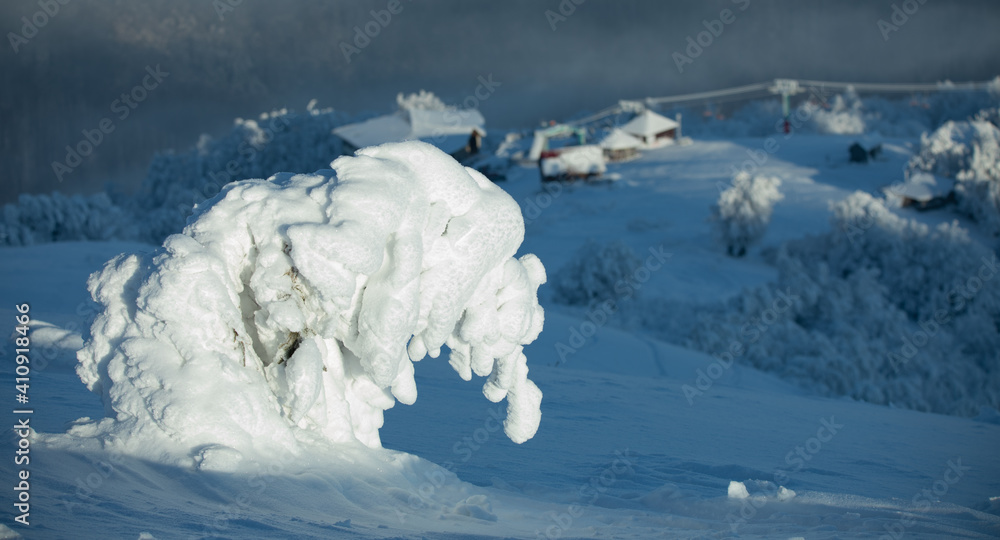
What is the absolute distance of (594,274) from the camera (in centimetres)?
2217

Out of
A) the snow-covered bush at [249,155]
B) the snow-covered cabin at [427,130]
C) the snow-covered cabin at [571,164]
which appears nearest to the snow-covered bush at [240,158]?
the snow-covered bush at [249,155]

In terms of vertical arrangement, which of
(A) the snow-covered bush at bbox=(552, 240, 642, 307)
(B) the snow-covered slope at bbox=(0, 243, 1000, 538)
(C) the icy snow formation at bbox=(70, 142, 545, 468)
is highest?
(A) the snow-covered bush at bbox=(552, 240, 642, 307)

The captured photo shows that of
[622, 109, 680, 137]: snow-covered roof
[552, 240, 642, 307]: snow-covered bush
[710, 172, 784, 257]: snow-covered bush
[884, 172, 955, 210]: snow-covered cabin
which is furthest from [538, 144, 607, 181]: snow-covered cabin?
[552, 240, 642, 307]: snow-covered bush

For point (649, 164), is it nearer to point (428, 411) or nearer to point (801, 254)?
point (801, 254)

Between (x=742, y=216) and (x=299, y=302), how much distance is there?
2540 cm

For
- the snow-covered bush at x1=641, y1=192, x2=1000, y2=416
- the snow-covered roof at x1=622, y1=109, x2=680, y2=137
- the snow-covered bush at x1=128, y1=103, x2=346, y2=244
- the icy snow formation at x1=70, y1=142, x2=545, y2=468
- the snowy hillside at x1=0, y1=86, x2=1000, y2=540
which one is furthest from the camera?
the snow-covered bush at x1=128, y1=103, x2=346, y2=244

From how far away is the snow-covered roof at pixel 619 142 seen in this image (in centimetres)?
4366

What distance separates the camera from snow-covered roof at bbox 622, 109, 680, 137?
46406 millimetres

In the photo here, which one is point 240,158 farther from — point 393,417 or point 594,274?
point 393,417

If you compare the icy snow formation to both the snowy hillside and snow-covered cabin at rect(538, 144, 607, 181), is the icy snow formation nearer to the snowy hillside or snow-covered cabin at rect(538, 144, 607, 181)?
the snowy hillside

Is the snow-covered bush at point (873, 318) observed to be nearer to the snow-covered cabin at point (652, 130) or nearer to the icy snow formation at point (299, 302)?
the icy snow formation at point (299, 302)

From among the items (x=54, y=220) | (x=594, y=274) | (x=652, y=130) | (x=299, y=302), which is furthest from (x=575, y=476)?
(x=652, y=130)

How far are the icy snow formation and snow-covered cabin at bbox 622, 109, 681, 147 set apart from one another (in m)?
43.9

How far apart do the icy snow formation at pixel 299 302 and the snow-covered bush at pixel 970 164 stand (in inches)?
1246
